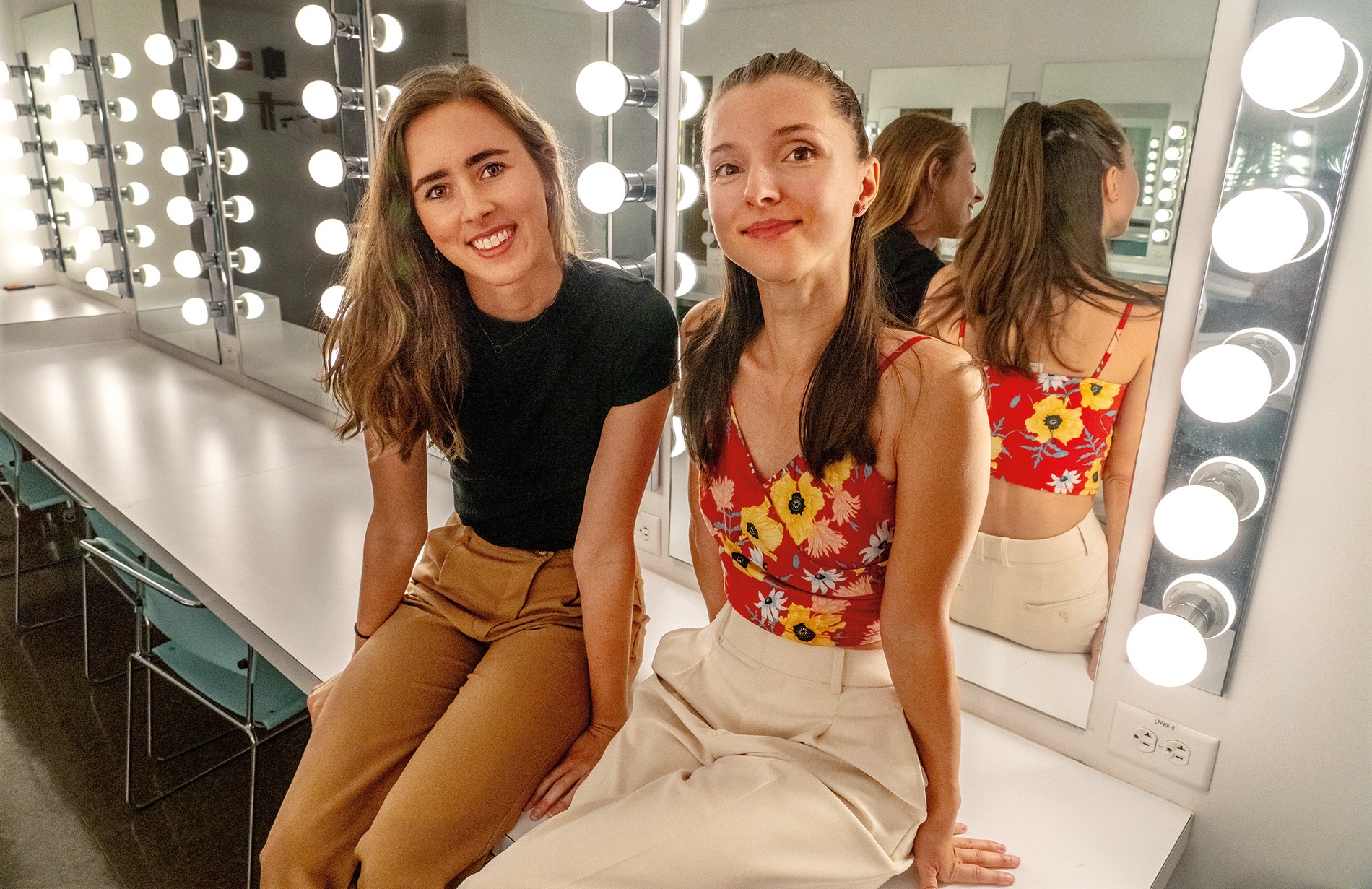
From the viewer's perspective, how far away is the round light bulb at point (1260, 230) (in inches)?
27.6

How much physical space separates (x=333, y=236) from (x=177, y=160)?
2.11 ft

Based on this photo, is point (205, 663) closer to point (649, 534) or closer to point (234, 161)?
point (649, 534)

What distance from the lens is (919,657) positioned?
76cm

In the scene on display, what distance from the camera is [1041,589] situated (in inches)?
36.7

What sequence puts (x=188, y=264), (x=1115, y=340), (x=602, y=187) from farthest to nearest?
(x=188, y=264), (x=602, y=187), (x=1115, y=340)

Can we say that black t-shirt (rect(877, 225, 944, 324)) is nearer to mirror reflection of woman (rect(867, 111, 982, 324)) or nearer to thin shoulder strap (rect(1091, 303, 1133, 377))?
mirror reflection of woman (rect(867, 111, 982, 324))

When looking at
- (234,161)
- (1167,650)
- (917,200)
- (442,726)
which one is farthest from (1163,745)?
(234,161)

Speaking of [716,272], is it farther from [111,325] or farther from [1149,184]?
[111,325]

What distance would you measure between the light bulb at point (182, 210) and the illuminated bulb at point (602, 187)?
1.41 metres

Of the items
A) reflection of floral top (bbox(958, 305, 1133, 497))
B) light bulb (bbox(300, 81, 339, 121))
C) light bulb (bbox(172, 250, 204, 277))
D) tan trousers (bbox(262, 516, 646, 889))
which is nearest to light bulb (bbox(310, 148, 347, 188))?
light bulb (bbox(300, 81, 339, 121))

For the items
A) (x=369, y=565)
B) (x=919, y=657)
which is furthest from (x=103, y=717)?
(x=919, y=657)

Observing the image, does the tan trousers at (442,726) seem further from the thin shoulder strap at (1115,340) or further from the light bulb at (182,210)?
the light bulb at (182,210)

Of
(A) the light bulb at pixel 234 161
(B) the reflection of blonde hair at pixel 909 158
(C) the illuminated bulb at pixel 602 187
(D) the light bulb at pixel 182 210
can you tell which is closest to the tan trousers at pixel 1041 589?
(B) the reflection of blonde hair at pixel 909 158

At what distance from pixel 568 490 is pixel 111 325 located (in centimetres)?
228
